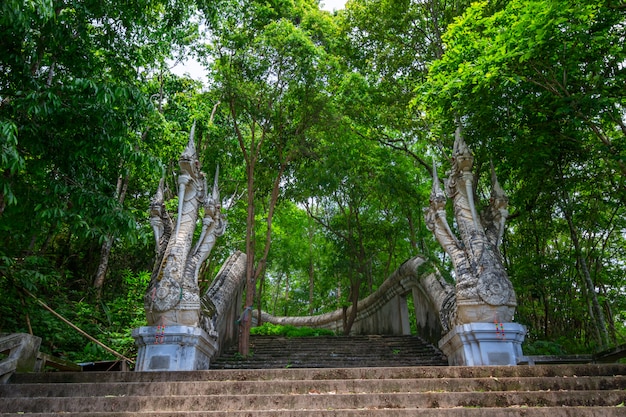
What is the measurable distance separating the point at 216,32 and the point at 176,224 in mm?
4581

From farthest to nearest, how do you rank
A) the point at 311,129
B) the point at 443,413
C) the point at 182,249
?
the point at 311,129 → the point at 182,249 → the point at 443,413

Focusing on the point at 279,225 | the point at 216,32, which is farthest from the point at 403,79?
the point at 279,225

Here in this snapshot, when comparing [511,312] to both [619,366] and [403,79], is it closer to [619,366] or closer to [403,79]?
[619,366]

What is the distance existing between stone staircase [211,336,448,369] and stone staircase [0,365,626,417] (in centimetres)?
249

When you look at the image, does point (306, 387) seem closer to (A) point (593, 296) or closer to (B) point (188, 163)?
(B) point (188, 163)

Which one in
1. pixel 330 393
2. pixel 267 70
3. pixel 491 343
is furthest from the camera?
pixel 267 70

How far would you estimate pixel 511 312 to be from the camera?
Result: 5941 mm

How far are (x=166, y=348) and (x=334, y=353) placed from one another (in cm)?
361

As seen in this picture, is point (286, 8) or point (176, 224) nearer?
point (176, 224)

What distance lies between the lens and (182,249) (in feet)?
20.9

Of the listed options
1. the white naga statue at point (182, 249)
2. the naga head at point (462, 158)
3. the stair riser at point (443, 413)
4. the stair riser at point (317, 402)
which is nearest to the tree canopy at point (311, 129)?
the white naga statue at point (182, 249)

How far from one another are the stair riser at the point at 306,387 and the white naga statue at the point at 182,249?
1.54 metres

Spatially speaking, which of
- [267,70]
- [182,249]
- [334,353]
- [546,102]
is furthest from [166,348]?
[546,102]

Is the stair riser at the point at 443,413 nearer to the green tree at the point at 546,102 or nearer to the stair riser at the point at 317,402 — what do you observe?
the stair riser at the point at 317,402
